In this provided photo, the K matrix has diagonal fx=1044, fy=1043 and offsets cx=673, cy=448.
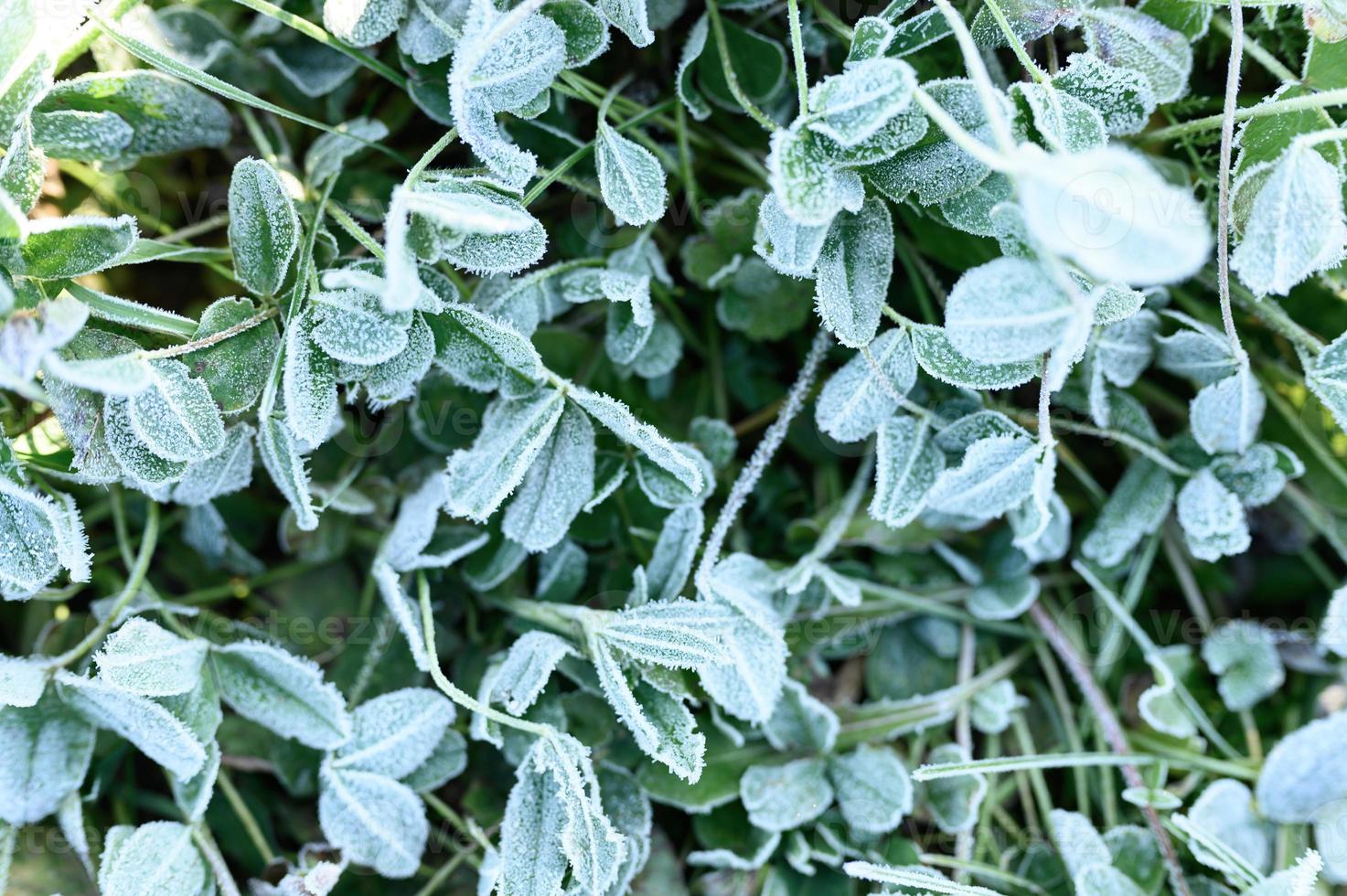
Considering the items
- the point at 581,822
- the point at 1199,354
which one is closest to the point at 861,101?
the point at 1199,354

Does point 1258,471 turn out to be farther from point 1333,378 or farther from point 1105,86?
point 1105,86

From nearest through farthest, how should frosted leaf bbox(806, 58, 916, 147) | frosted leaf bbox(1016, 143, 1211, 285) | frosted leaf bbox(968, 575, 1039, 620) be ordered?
frosted leaf bbox(1016, 143, 1211, 285) < frosted leaf bbox(806, 58, 916, 147) < frosted leaf bbox(968, 575, 1039, 620)

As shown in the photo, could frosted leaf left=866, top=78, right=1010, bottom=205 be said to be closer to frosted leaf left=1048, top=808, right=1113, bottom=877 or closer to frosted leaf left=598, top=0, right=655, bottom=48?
frosted leaf left=598, top=0, right=655, bottom=48

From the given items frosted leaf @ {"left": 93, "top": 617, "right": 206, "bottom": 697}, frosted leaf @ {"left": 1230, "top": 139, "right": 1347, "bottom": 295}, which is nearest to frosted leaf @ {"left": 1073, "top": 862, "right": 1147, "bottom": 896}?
frosted leaf @ {"left": 1230, "top": 139, "right": 1347, "bottom": 295}

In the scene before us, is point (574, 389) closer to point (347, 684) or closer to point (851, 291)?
point (851, 291)

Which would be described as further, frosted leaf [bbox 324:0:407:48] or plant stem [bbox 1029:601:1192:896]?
plant stem [bbox 1029:601:1192:896]

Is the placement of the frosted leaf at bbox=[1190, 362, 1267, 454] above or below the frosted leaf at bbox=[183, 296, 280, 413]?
below

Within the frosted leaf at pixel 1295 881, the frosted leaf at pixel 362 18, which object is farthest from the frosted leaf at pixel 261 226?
the frosted leaf at pixel 1295 881
